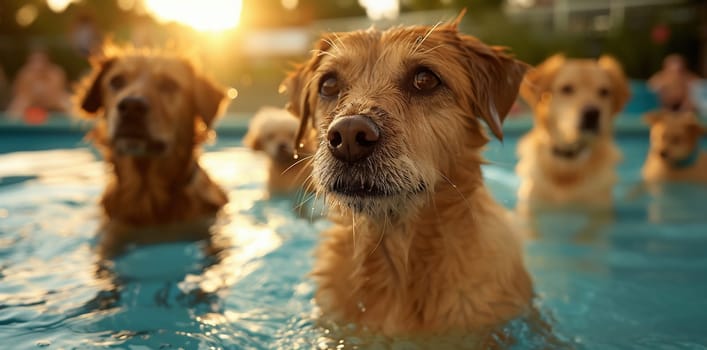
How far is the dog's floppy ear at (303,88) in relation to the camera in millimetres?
3717

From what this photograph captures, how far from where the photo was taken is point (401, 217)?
10.8 feet

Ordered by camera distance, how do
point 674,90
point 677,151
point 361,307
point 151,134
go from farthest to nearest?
point 674,90 < point 677,151 < point 151,134 < point 361,307

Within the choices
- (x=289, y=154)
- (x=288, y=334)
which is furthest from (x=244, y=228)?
(x=288, y=334)

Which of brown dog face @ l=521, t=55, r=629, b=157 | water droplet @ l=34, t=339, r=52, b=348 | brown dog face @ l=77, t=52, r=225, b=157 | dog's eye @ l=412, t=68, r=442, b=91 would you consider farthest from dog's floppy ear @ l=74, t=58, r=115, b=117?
brown dog face @ l=521, t=55, r=629, b=157

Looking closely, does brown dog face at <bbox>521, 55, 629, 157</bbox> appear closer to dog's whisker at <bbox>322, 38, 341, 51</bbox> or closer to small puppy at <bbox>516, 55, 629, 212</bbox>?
small puppy at <bbox>516, 55, 629, 212</bbox>

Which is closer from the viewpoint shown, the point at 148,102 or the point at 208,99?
the point at 148,102

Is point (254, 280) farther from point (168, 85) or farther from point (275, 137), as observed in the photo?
point (275, 137)

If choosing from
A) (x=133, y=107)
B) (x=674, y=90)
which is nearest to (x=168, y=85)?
(x=133, y=107)

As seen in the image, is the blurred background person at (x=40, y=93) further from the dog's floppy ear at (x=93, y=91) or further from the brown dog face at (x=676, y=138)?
the brown dog face at (x=676, y=138)

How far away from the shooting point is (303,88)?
12.3ft

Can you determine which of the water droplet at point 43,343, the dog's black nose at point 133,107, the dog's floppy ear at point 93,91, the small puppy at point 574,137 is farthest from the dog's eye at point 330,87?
the small puppy at point 574,137

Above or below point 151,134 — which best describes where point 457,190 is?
below

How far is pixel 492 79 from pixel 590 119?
3872 millimetres

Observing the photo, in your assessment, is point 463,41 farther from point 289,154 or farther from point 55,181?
point 55,181
